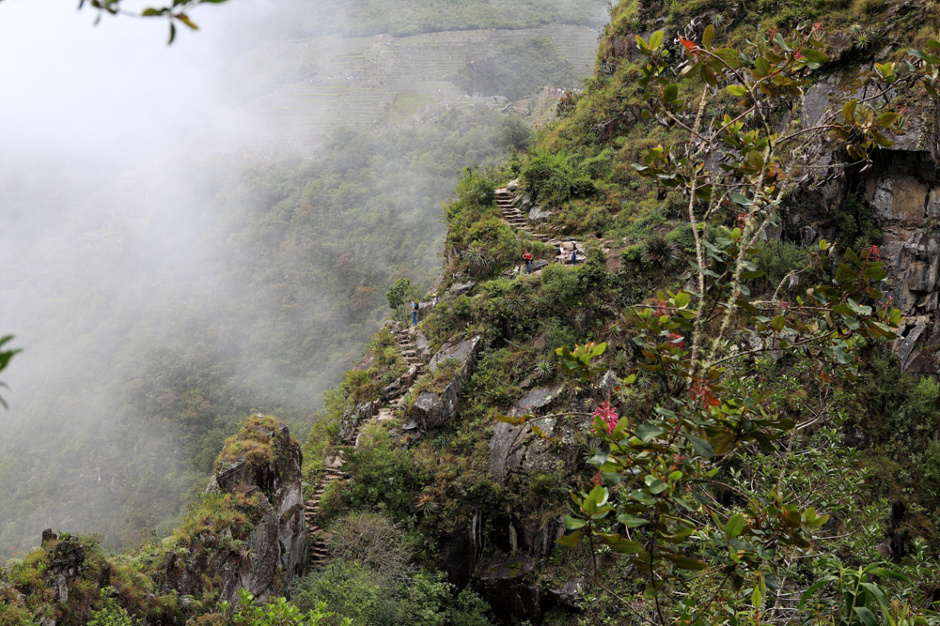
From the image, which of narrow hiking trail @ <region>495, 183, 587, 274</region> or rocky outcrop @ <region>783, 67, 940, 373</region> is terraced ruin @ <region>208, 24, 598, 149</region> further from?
rocky outcrop @ <region>783, 67, 940, 373</region>

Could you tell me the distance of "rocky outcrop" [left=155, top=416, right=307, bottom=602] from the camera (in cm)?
866

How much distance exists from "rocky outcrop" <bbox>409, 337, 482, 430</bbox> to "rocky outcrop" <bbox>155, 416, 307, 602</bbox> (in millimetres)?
2999

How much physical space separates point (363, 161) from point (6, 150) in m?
46.4

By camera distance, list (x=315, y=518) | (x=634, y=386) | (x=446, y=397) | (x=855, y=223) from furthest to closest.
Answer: (x=446, y=397) → (x=315, y=518) → (x=855, y=223) → (x=634, y=386)

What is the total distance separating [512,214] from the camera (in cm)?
1609

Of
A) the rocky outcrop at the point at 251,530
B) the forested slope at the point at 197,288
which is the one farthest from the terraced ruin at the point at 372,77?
the rocky outcrop at the point at 251,530

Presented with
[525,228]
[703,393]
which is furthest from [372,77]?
[703,393]

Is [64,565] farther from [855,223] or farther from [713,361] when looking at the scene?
[855,223]

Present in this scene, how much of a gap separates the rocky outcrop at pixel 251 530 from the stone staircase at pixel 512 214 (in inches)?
340

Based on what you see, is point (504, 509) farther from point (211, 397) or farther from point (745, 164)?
point (211, 397)

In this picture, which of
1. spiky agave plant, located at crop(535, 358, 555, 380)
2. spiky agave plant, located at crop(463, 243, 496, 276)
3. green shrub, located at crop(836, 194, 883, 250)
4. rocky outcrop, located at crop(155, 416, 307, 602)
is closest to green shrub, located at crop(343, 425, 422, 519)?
rocky outcrop, located at crop(155, 416, 307, 602)

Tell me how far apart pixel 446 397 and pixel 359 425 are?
2.93 m

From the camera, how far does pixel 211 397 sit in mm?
31406

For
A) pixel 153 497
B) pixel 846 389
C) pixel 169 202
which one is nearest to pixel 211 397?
pixel 153 497
